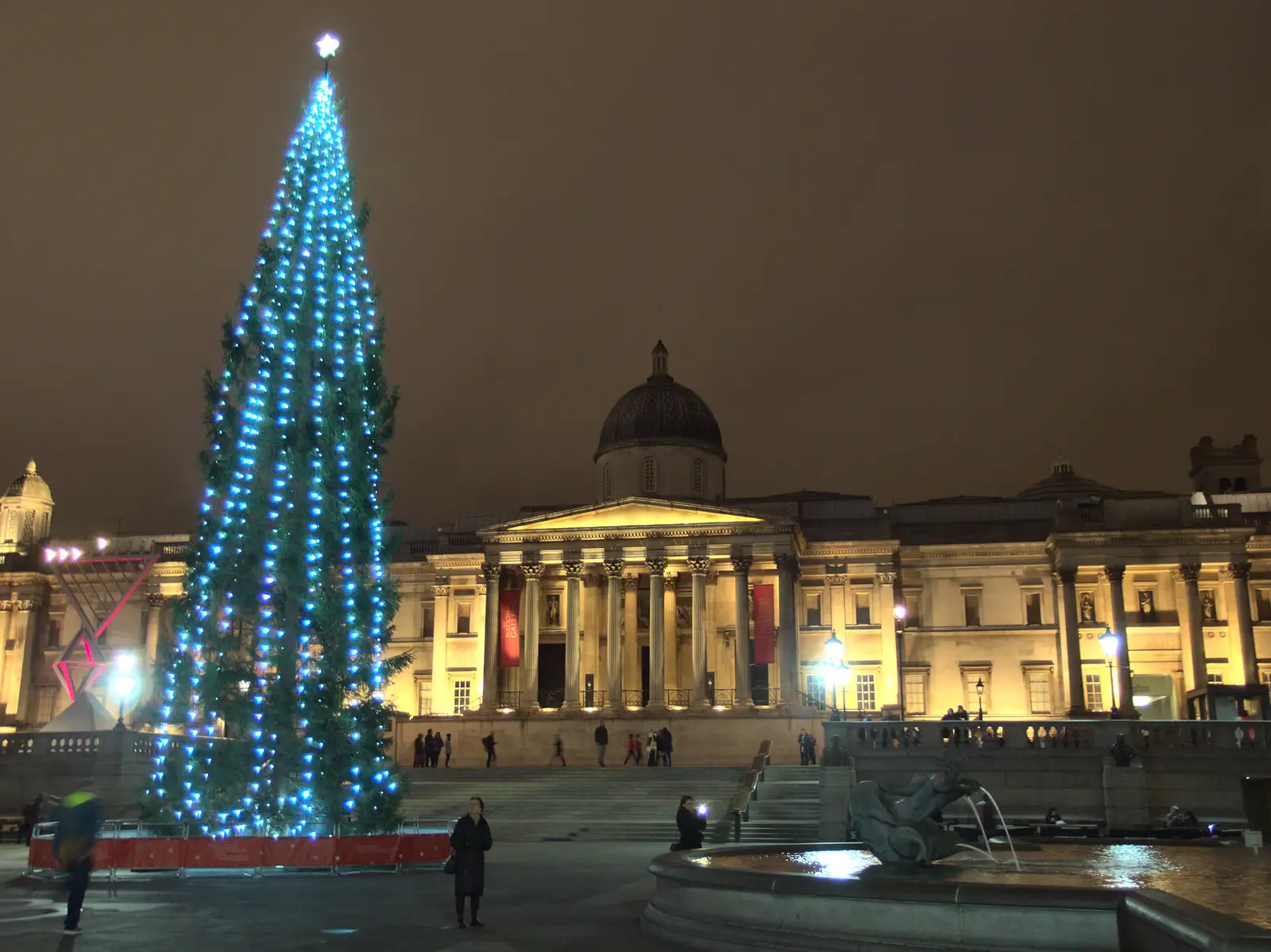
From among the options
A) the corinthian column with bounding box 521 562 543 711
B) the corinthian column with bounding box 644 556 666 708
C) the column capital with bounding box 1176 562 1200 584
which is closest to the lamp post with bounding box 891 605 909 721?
the corinthian column with bounding box 644 556 666 708

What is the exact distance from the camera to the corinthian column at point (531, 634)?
54094mm

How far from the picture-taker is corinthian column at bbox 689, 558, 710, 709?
5201cm

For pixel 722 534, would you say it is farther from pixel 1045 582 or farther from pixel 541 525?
pixel 1045 582

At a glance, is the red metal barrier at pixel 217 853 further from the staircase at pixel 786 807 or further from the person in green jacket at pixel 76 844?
the staircase at pixel 786 807

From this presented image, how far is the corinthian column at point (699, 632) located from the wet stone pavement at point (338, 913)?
29640 millimetres

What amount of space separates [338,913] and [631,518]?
3909 cm

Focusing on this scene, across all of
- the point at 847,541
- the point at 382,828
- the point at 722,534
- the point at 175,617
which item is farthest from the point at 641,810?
the point at 847,541

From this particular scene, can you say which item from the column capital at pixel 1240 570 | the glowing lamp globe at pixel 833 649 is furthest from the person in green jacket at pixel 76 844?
the column capital at pixel 1240 570

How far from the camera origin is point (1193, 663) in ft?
178

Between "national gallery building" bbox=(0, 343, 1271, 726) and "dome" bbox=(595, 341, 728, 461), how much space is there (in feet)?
0.41

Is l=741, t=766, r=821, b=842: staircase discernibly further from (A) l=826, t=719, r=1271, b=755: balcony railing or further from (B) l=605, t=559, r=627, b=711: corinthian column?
(B) l=605, t=559, r=627, b=711: corinthian column

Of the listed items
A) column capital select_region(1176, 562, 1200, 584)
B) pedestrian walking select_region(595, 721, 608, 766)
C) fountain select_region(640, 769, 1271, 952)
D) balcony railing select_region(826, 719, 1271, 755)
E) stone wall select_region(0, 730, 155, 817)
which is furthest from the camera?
column capital select_region(1176, 562, 1200, 584)

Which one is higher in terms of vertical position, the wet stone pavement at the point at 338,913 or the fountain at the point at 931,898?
the fountain at the point at 931,898

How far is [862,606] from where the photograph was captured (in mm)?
58469
